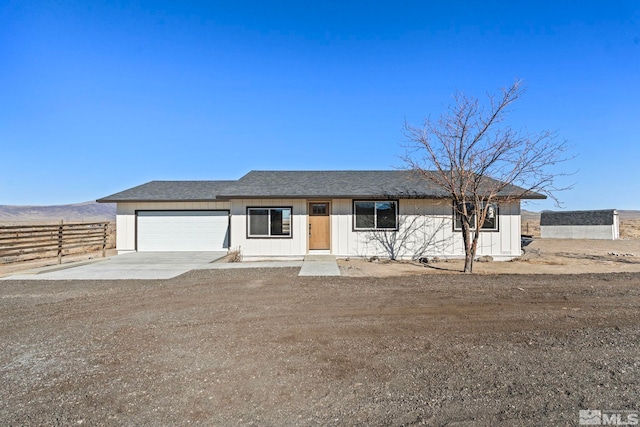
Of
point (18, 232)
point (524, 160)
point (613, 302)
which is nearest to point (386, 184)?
point (524, 160)

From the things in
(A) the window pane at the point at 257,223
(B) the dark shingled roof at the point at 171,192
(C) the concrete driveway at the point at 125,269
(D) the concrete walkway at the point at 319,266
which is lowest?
(C) the concrete driveway at the point at 125,269

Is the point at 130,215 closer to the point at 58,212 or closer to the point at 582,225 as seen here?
the point at 582,225

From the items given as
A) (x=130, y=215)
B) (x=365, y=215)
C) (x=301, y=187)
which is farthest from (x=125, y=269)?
(x=365, y=215)

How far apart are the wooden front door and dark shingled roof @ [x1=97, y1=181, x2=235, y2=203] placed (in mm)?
4372

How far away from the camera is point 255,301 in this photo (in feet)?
21.5

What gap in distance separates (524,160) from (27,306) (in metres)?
12.8

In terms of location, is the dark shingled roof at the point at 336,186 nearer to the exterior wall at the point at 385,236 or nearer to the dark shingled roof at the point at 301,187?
the dark shingled roof at the point at 301,187

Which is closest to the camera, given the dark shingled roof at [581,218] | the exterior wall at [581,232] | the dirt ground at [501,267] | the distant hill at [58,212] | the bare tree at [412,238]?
the dirt ground at [501,267]

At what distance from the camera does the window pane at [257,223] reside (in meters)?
13.2

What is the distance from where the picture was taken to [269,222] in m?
13.2

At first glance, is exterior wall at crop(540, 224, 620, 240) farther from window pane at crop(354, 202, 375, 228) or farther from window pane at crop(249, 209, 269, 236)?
window pane at crop(249, 209, 269, 236)

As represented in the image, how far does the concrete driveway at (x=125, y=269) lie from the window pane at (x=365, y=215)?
5753 mm

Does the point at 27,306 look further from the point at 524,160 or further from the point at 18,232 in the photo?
the point at 524,160

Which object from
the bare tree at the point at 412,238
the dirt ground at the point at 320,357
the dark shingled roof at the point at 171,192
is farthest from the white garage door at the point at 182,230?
the dirt ground at the point at 320,357
